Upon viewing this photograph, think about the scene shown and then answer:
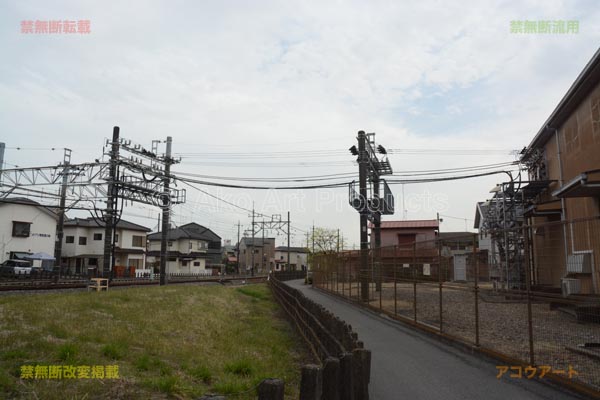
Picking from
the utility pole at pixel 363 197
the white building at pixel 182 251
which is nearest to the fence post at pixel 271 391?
the utility pole at pixel 363 197

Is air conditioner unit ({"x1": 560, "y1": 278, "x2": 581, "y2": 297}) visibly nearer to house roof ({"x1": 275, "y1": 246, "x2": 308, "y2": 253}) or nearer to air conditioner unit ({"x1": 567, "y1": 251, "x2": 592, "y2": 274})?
air conditioner unit ({"x1": 567, "y1": 251, "x2": 592, "y2": 274})

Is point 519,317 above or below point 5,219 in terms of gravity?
below

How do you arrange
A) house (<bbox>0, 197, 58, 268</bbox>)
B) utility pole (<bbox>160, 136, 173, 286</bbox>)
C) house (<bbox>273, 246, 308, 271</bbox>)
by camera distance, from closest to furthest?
utility pole (<bbox>160, 136, 173, 286</bbox>) → house (<bbox>0, 197, 58, 268</bbox>) → house (<bbox>273, 246, 308, 271</bbox>)

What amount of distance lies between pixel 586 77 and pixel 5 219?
150ft

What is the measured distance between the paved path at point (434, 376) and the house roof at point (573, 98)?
9501 mm

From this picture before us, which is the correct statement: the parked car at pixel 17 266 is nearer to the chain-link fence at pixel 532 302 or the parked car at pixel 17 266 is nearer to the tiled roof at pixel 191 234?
the tiled roof at pixel 191 234

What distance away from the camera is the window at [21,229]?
134ft

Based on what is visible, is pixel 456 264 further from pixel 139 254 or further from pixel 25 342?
pixel 139 254

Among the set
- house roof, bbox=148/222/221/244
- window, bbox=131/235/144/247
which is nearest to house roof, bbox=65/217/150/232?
window, bbox=131/235/144/247

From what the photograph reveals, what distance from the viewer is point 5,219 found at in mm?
40156

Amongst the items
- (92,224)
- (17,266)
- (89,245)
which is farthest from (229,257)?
(17,266)

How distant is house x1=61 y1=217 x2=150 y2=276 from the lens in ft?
164

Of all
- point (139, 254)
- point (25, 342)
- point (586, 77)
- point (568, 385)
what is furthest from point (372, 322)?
point (139, 254)

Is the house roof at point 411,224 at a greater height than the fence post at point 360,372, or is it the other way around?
the house roof at point 411,224
